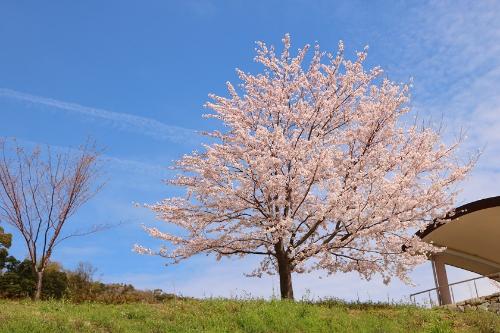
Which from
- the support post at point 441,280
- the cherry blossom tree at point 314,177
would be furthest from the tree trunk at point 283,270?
the support post at point 441,280

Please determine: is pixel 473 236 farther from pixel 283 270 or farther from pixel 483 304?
pixel 283 270

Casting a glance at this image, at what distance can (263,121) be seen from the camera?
2305 centimetres

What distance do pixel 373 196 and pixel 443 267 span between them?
39.9 feet

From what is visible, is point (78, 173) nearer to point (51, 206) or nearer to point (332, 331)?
point (51, 206)

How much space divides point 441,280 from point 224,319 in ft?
59.0

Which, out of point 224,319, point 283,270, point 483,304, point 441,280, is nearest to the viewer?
point 224,319

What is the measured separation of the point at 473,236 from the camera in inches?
1166

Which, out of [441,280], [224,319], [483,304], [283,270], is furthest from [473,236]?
[224,319]

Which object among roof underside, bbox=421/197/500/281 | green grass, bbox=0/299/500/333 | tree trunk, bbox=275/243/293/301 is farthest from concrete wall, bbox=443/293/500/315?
tree trunk, bbox=275/243/293/301

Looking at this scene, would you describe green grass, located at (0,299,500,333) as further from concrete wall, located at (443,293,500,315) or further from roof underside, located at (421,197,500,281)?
roof underside, located at (421,197,500,281)

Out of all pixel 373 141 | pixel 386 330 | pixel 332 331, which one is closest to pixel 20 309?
pixel 332 331

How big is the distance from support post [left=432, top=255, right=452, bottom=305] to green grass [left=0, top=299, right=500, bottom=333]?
1009 centimetres

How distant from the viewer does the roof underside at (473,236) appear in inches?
1044

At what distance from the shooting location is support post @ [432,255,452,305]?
92.4ft
